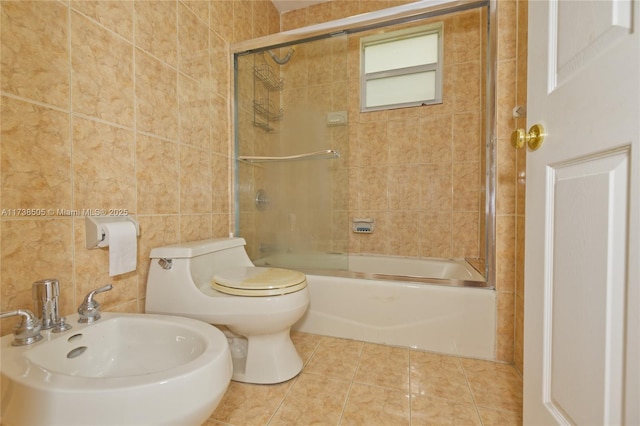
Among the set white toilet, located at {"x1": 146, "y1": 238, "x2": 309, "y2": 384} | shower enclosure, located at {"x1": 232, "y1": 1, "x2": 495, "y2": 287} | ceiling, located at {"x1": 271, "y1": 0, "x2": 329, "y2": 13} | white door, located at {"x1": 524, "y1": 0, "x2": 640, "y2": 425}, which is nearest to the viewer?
white door, located at {"x1": 524, "y1": 0, "x2": 640, "y2": 425}

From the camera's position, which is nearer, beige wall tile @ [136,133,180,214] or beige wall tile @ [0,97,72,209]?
beige wall tile @ [0,97,72,209]

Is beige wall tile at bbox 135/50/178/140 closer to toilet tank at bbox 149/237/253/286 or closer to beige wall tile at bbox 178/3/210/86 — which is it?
beige wall tile at bbox 178/3/210/86

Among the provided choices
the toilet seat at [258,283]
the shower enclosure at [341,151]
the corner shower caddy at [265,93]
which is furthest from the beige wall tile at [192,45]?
the toilet seat at [258,283]

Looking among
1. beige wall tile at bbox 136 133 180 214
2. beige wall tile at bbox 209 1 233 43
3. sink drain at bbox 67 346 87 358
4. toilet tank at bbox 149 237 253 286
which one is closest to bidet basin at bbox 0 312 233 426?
sink drain at bbox 67 346 87 358

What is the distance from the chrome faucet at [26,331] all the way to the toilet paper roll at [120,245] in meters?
0.27

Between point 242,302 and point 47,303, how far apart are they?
556 mm

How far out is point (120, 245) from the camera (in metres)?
0.98

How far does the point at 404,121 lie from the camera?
7.03ft

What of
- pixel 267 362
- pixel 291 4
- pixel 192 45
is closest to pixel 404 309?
pixel 267 362

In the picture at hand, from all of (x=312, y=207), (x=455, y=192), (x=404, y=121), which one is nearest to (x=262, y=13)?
(x=404, y=121)

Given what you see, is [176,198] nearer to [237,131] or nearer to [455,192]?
[237,131]

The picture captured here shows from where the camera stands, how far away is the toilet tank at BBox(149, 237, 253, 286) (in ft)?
3.83

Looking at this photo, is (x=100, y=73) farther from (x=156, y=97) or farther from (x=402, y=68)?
(x=402, y=68)

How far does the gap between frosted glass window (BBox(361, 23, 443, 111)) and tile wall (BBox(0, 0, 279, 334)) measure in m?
1.18
